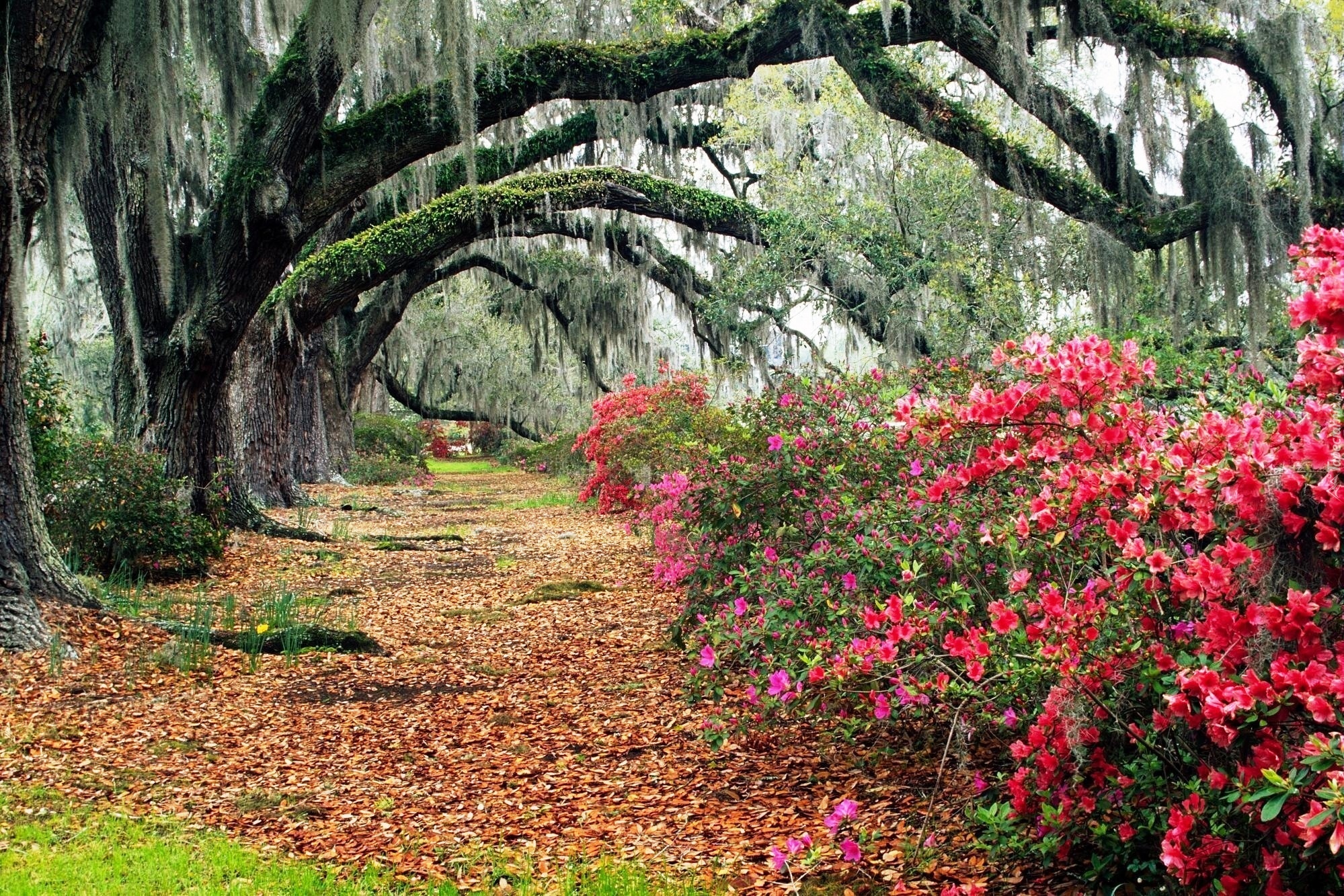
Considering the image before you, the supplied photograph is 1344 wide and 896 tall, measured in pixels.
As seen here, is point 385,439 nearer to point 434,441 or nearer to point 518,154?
point 434,441

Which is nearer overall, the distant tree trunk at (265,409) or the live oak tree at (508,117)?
the live oak tree at (508,117)

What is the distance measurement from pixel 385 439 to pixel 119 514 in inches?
654

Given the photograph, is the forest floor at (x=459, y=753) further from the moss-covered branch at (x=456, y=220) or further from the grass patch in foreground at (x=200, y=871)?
the moss-covered branch at (x=456, y=220)

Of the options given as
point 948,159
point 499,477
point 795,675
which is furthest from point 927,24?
point 499,477

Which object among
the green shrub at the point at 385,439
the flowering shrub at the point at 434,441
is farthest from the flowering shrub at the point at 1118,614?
the flowering shrub at the point at 434,441

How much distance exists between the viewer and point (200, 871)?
2.71m

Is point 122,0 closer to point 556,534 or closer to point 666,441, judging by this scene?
point 666,441

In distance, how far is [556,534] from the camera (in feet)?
34.3

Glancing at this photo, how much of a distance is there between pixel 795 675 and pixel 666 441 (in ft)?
20.1

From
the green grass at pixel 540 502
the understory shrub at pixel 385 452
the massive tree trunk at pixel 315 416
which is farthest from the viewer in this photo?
the understory shrub at pixel 385 452

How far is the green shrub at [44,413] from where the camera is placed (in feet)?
20.1

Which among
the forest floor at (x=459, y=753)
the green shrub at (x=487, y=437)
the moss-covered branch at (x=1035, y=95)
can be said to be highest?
the moss-covered branch at (x=1035, y=95)

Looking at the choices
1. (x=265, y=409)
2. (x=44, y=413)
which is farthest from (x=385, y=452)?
(x=44, y=413)

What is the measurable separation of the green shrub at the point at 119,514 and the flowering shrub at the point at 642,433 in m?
3.59
